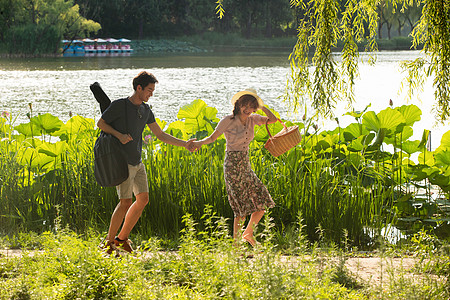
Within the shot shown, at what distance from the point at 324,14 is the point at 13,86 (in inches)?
760

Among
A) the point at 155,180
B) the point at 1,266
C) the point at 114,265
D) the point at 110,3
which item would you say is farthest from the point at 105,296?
the point at 110,3

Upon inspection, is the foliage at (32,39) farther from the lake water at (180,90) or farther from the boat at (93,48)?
the lake water at (180,90)

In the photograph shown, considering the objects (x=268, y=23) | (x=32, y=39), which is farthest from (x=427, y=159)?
(x=268, y=23)

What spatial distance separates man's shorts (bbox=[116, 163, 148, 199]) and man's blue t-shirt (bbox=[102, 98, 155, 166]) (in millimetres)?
52

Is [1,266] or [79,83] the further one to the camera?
[79,83]

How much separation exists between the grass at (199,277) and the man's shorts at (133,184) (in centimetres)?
49

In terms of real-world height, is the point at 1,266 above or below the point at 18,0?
below

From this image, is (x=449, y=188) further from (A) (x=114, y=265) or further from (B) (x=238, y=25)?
(B) (x=238, y=25)

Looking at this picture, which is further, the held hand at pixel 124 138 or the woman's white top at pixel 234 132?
the woman's white top at pixel 234 132

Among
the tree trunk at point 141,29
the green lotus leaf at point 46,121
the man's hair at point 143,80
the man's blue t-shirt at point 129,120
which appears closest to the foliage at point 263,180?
the green lotus leaf at point 46,121

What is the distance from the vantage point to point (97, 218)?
536 cm

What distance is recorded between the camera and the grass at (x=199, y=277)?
2900mm

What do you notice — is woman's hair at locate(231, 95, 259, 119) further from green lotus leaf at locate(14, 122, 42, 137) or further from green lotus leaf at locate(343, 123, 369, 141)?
green lotus leaf at locate(14, 122, 42, 137)

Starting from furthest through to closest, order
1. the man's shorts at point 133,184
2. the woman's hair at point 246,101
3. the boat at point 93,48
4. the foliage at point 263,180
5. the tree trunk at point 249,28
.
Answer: the tree trunk at point 249,28
the boat at point 93,48
the foliage at point 263,180
the woman's hair at point 246,101
the man's shorts at point 133,184
